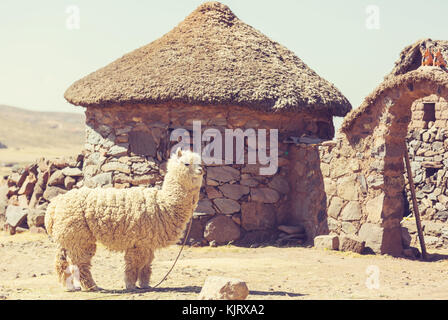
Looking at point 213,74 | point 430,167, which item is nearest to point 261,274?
point 213,74

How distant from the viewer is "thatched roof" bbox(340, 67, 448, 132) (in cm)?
955

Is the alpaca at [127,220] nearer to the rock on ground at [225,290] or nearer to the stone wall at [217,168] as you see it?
the rock on ground at [225,290]

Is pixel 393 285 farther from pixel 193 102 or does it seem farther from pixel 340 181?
pixel 193 102

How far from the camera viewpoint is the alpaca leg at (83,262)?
25.4 ft

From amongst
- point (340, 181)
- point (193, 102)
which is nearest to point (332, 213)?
point (340, 181)

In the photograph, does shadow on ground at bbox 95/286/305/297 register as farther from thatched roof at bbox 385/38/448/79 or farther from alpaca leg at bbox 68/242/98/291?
thatched roof at bbox 385/38/448/79

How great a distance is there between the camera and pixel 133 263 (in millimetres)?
7867

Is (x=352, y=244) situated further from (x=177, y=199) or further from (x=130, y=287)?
(x=130, y=287)

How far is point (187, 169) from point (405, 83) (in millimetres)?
→ 4208

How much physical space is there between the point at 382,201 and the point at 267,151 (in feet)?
8.64

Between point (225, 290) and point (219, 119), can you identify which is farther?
point (219, 119)

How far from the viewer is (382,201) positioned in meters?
10.8

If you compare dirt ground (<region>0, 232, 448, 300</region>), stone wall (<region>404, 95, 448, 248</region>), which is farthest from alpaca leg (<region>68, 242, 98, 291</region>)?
stone wall (<region>404, 95, 448, 248</region>)

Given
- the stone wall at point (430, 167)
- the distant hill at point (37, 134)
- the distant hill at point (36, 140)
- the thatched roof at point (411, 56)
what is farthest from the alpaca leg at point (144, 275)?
the distant hill at point (37, 134)
